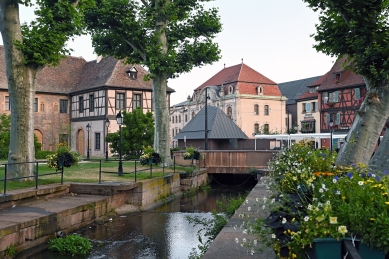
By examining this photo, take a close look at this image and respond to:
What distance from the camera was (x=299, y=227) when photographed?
3.23 m

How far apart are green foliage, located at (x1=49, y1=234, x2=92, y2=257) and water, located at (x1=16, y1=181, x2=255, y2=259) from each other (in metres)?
0.14

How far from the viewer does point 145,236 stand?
966 centimetres

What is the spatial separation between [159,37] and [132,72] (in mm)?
19714

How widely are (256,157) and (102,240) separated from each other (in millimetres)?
14650

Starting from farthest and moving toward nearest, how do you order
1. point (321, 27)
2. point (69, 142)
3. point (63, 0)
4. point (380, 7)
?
point (69, 142), point (63, 0), point (321, 27), point (380, 7)

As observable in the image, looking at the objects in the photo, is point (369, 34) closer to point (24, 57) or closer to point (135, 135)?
point (24, 57)

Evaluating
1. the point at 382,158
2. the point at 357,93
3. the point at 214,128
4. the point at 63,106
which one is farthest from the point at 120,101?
the point at 382,158

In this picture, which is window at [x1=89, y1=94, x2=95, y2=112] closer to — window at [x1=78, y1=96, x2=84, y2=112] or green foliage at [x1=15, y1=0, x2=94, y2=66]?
window at [x1=78, y1=96, x2=84, y2=112]

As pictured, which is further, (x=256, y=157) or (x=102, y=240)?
(x=256, y=157)

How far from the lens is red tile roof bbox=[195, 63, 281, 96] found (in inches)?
2265

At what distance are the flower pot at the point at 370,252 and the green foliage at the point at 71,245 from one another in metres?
6.51

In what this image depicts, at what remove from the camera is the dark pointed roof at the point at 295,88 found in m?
65.1

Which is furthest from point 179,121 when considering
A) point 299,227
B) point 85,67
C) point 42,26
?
point 299,227

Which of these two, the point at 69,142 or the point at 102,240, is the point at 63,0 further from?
the point at 69,142
